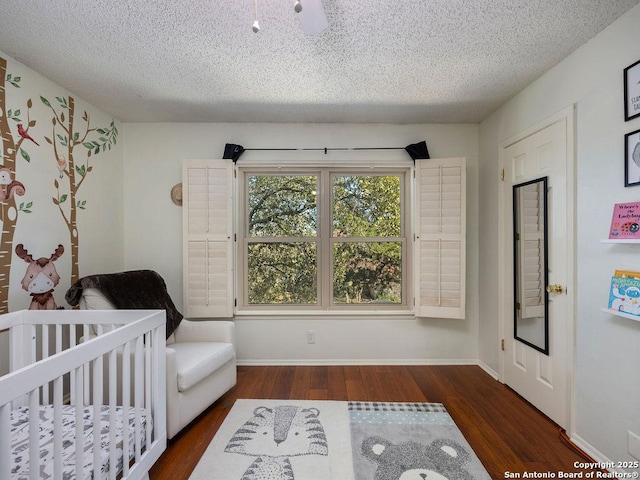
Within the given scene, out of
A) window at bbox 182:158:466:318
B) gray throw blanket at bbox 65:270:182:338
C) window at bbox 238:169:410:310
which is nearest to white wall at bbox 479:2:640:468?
window at bbox 182:158:466:318

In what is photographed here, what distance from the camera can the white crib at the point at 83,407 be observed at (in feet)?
2.91

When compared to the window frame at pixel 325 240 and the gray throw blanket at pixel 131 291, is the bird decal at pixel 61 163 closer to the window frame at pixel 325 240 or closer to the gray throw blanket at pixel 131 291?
the gray throw blanket at pixel 131 291

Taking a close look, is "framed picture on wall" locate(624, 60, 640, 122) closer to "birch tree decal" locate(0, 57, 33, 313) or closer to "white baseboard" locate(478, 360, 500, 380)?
"white baseboard" locate(478, 360, 500, 380)

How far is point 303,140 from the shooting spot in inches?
113

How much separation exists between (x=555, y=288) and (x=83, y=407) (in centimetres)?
266

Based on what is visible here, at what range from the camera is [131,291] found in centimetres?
215

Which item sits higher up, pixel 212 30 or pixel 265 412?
pixel 212 30

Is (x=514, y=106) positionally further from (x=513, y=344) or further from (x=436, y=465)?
(x=436, y=465)

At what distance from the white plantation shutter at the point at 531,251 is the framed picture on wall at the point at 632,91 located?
644 millimetres

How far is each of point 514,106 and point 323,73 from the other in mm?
1597

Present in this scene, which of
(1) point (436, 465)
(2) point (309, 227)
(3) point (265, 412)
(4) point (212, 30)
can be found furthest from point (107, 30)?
(1) point (436, 465)

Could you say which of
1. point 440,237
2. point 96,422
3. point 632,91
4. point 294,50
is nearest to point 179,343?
A: point 96,422

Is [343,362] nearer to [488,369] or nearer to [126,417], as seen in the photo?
[488,369]

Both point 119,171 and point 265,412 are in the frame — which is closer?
point 265,412
